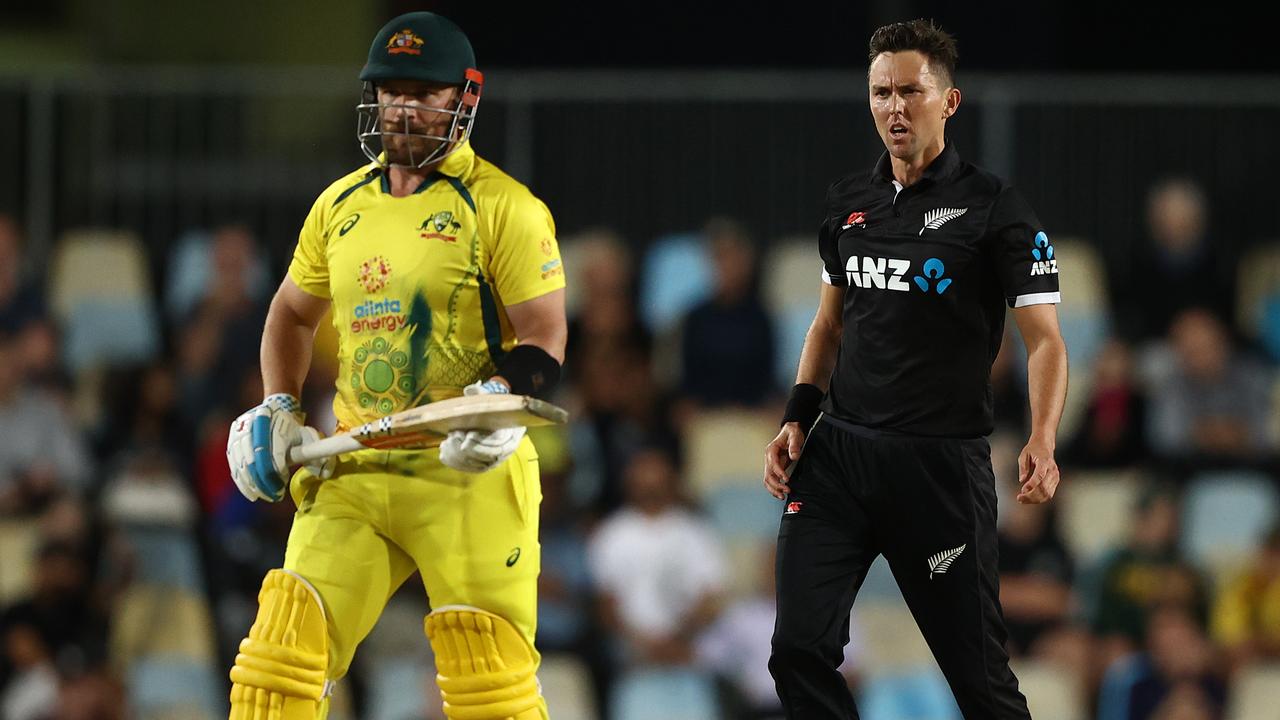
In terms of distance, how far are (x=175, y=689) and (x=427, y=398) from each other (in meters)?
4.73

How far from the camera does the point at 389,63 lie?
492 cm

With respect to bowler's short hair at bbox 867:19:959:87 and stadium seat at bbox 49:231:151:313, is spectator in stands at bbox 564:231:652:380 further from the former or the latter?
bowler's short hair at bbox 867:19:959:87

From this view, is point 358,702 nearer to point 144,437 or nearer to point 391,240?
point 144,437

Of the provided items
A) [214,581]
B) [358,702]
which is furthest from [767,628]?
[214,581]

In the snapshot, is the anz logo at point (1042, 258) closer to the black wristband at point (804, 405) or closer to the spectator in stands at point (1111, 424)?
the black wristband at point (804, 405)

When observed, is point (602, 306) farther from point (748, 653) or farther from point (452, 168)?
point (452, 168)

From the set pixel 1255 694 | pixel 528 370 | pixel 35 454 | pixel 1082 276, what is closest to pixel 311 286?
pixel 528 370

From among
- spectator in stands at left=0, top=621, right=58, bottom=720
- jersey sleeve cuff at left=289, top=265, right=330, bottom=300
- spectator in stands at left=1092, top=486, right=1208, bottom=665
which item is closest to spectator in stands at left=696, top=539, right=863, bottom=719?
spectator in stands at left=1092, top=486, right=1208, bottom=665

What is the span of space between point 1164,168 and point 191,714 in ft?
A: 18.4

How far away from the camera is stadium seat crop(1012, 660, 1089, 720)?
8969mm

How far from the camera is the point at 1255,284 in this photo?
10.3m

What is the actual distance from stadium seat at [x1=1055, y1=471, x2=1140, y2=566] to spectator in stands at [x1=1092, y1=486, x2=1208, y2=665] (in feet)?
1.13

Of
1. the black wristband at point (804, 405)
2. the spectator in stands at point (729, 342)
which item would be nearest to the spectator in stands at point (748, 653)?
the spectator in stands at point (729, 342)

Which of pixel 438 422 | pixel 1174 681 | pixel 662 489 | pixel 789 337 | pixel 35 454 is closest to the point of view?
pixel 438 422
